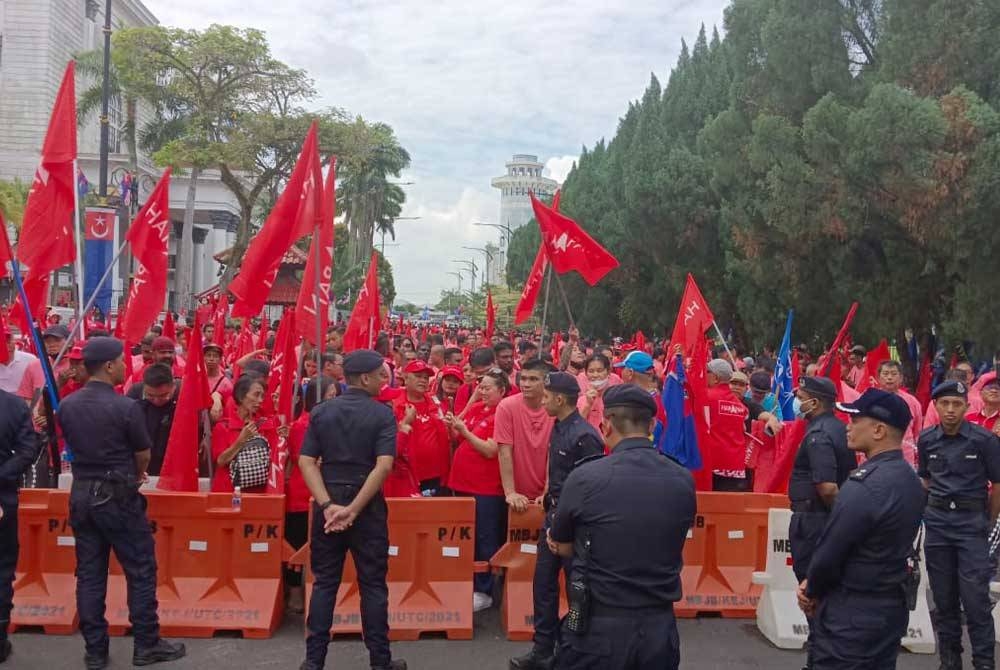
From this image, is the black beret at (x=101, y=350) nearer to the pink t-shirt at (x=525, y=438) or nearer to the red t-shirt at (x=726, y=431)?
the pink t-shirt at (x=525, y=438)

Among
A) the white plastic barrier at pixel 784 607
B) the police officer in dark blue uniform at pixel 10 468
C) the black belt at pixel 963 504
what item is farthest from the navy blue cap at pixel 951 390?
the police officer in dark blue uniform at pixel 10 468

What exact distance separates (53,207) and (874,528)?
23.6 ft

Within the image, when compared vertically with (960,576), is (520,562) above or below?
below

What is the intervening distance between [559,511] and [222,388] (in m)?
5.42

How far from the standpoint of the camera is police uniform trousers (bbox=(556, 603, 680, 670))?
12.1 ft

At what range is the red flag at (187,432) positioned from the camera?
21.9 feet

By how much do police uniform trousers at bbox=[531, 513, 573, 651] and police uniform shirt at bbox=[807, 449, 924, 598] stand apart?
193cm

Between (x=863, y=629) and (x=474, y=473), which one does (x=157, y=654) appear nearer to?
(x=474, y=473)

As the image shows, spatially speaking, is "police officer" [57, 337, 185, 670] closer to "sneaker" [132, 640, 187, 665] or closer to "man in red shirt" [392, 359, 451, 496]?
"sneaker" [132, 640, 187, 665]

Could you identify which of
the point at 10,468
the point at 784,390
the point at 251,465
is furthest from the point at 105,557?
the point at 784,390

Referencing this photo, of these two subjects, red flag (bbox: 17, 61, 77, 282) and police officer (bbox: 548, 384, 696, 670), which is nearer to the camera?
police officer (bbox: 548, 384, 696, 670)

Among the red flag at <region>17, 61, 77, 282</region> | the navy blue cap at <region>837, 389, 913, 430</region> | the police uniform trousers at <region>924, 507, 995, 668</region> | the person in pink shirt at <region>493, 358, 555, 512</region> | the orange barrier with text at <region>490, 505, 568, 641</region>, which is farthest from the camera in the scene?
the red flag at <region>17, 61, 77, 282</region>

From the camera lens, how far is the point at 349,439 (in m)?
5.33

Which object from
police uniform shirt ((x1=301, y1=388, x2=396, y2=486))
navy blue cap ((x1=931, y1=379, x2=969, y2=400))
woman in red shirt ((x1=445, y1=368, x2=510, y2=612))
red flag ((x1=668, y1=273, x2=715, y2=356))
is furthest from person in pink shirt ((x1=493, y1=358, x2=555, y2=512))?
red flag ((x1=668, y1=273, x2=715, y2=356))
